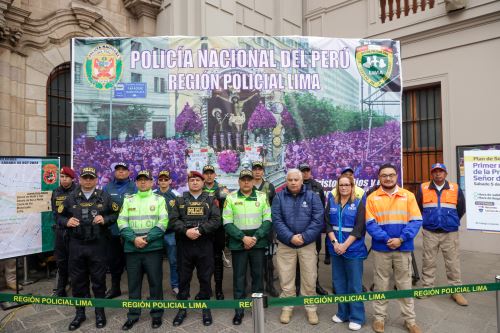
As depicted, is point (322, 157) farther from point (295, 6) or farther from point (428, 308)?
point (295, 6)

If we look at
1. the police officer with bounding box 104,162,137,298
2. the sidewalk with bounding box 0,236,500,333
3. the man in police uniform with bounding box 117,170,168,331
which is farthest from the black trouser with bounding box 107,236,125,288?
the man in police uniform with bounding box 117,170,168,331

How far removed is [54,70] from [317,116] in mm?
5895

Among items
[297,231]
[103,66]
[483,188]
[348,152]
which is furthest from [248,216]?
[103,66]

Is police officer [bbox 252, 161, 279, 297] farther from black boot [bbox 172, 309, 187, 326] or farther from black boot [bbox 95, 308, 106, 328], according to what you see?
black boot [bbox 95, 308, 106, 328]

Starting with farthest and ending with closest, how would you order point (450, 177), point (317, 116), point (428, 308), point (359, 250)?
point (450, 177) → point (317, 116) → point (428, 308) → point (359, 250)

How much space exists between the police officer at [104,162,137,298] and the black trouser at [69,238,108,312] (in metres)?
0.97

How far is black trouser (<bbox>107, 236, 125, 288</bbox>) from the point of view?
511cm

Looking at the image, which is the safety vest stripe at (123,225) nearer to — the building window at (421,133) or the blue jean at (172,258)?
the blue jean at (172,258)

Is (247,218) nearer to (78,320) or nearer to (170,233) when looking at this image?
(170,233)

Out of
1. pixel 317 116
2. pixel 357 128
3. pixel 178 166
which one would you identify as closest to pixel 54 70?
pixel 178 166

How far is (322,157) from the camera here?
541 cm

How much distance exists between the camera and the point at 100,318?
13.4 ft

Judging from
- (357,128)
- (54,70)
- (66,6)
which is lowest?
(357,128)

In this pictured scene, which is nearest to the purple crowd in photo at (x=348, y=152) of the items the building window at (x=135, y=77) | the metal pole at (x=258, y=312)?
the building window at (x=135, y=77)
